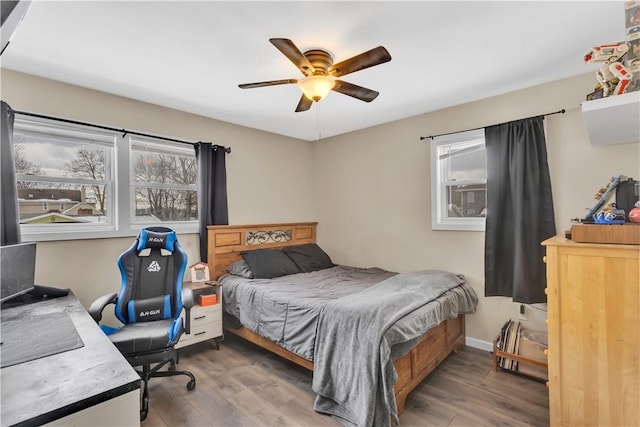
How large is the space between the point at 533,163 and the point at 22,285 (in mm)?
4187

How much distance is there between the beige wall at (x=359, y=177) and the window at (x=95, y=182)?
4.9 inches

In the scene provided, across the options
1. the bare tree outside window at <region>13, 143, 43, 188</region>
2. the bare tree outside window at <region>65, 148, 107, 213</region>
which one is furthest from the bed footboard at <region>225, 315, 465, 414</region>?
the bare tree outside window at <region>13, 143, 43, 188</region>

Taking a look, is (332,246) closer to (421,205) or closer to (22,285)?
(421,205)

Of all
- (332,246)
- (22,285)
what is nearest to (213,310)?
(22,285)

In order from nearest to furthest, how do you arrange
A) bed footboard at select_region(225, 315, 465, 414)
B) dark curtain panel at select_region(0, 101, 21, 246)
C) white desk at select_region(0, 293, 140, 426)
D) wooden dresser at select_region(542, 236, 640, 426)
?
1. white desk at select_region(0, 293, 140, 426)
2. wooden dresser at select_region(542, 236, 640, 426)
3. bed footboard at select_region(225, 315, 465, 414)
4. dark curtain panel at select_region(0, 101, 21, 246)

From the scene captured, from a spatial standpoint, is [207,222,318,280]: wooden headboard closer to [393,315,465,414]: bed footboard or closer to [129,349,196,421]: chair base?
[129,349,196,421]: chair base

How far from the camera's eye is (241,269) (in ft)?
11.1

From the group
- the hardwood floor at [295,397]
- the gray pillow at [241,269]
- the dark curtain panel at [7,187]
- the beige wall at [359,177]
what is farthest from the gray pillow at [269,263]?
the dark curtain panel at [7,187]

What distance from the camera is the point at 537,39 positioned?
2006mm

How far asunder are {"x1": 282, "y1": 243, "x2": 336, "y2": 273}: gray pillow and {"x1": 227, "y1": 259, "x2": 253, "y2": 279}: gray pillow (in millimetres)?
648

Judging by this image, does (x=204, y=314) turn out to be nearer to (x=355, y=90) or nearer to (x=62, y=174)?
(x=62, y=174)

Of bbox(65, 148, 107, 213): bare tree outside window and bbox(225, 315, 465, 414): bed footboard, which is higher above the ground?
bbox(65, 148, 107, 213): bare tree outside window

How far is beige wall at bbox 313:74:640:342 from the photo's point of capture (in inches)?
99.4

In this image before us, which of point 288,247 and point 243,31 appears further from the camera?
point 288,247
